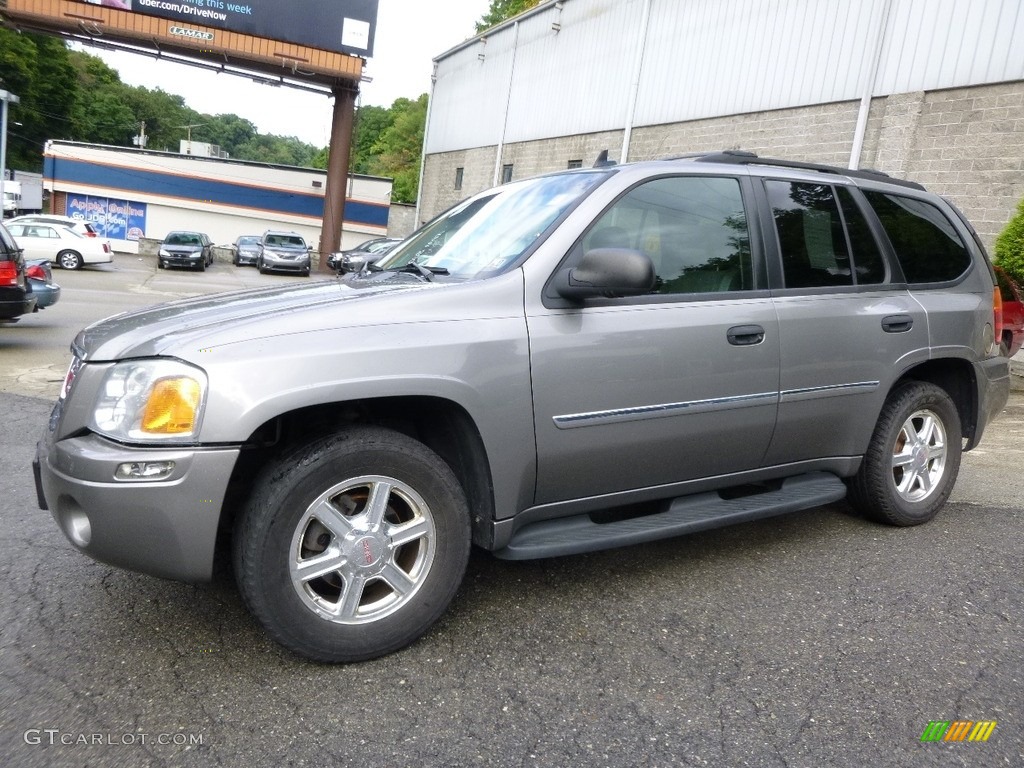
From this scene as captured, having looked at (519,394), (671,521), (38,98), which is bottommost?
(671,521)

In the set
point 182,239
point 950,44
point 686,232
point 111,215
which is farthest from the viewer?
point 111,215

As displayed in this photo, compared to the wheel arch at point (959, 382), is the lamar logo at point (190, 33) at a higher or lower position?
higher

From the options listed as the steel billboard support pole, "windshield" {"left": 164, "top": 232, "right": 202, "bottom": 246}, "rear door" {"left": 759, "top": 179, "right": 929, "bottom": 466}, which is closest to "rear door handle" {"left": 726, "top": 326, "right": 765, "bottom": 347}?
"rear door" {"left": 759, "top": 179, "right": 929, "bottom": 466}

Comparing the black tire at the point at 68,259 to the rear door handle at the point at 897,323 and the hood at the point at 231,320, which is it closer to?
the hood at the point at 231,320

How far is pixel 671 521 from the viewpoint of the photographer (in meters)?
3.26

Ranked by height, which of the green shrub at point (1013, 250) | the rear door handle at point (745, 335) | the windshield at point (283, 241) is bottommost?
the windshield at point (283, 241)

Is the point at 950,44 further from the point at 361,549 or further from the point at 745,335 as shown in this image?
the point at 361,549

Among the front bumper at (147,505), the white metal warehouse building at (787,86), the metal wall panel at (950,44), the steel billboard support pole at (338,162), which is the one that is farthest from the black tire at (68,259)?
the front bumper at (147,505)

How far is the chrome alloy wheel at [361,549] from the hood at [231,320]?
541 mm

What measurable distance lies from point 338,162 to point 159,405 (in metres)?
32.6

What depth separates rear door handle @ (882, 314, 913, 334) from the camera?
3840 millimetres

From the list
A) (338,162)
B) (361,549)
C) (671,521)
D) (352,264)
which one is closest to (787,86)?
(352,264)

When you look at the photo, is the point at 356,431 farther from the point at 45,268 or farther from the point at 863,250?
the point at 45,268

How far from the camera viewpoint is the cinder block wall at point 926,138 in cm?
1141
